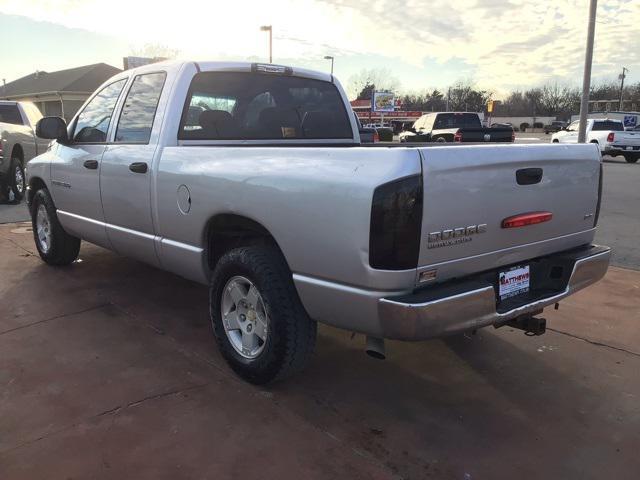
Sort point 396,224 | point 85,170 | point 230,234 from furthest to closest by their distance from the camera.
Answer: point 85,170 < point 230,234 < point 396,224

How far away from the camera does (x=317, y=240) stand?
2717 millimetres

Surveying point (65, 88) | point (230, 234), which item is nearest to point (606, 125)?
point (230, 234)

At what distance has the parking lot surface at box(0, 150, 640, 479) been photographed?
8.71ft

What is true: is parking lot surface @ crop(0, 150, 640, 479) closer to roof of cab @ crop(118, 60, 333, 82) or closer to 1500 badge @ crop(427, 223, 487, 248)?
1500 badge @ crop(427, 223, 487, 248)

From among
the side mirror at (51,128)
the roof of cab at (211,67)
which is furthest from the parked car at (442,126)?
the side mirror at (51,128)

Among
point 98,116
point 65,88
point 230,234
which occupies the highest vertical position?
point 65,88

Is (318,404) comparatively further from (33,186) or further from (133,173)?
(33,186)

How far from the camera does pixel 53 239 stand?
18.7 feet

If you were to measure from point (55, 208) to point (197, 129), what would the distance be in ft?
7.69

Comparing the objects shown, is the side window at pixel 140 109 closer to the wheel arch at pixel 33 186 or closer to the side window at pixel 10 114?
the wheel arch at pixel 33 186

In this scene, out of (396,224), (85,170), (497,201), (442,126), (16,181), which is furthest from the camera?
(442,126)

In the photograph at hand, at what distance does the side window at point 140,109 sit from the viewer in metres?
4.11

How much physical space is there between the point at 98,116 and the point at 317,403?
10.8 ft

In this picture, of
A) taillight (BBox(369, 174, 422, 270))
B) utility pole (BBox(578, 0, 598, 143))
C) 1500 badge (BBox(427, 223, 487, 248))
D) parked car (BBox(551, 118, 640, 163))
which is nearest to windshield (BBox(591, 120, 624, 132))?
parked car (BBox(551, 118, 640, 163))
